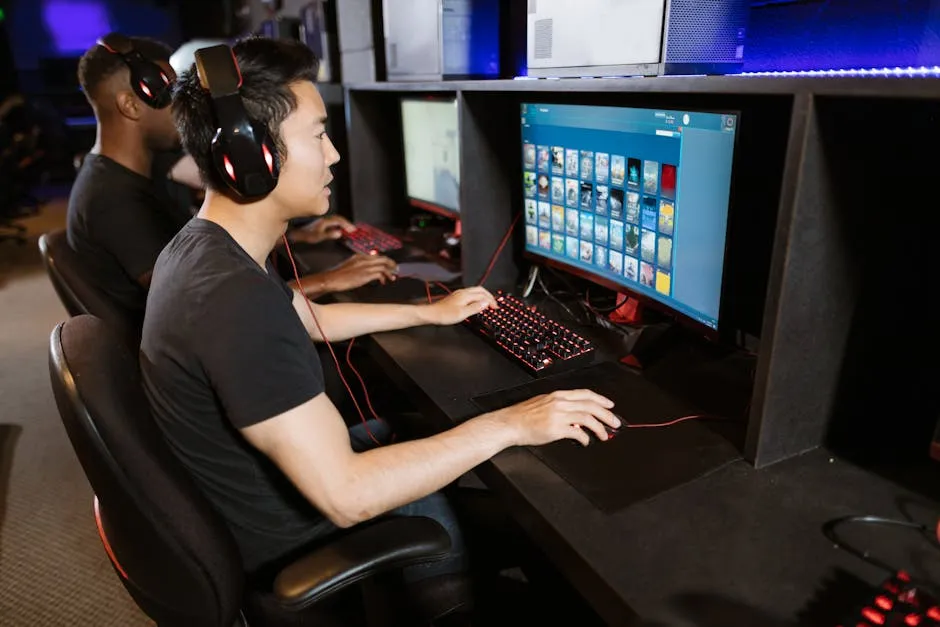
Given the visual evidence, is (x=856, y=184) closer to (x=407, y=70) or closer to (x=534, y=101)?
(x=534, y=101)

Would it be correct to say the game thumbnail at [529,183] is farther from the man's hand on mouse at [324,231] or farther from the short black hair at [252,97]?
the man's hand on mouse at [324,231]

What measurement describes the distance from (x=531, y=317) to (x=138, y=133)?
50.8 inches

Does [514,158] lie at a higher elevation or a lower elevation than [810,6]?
lower

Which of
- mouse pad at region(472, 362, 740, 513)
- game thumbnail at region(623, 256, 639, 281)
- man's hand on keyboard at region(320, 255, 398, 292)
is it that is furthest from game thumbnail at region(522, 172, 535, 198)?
mouse pad at region(472, 362, 740, 513)

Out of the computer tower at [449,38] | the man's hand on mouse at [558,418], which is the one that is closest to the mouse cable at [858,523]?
the man's hand on mouse at [558,418]

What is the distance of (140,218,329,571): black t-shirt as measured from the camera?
0.83 metres

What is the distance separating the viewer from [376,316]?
1.42m

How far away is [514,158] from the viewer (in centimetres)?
163

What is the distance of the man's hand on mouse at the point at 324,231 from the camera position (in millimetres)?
2309

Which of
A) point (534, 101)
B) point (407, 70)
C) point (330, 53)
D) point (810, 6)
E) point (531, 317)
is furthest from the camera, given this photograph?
point (330, 53)

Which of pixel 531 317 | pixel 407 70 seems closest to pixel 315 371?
pixel 531 317

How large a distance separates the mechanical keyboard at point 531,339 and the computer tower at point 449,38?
673 mm

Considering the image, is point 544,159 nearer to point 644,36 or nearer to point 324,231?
point 644,36

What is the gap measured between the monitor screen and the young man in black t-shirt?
896mm
